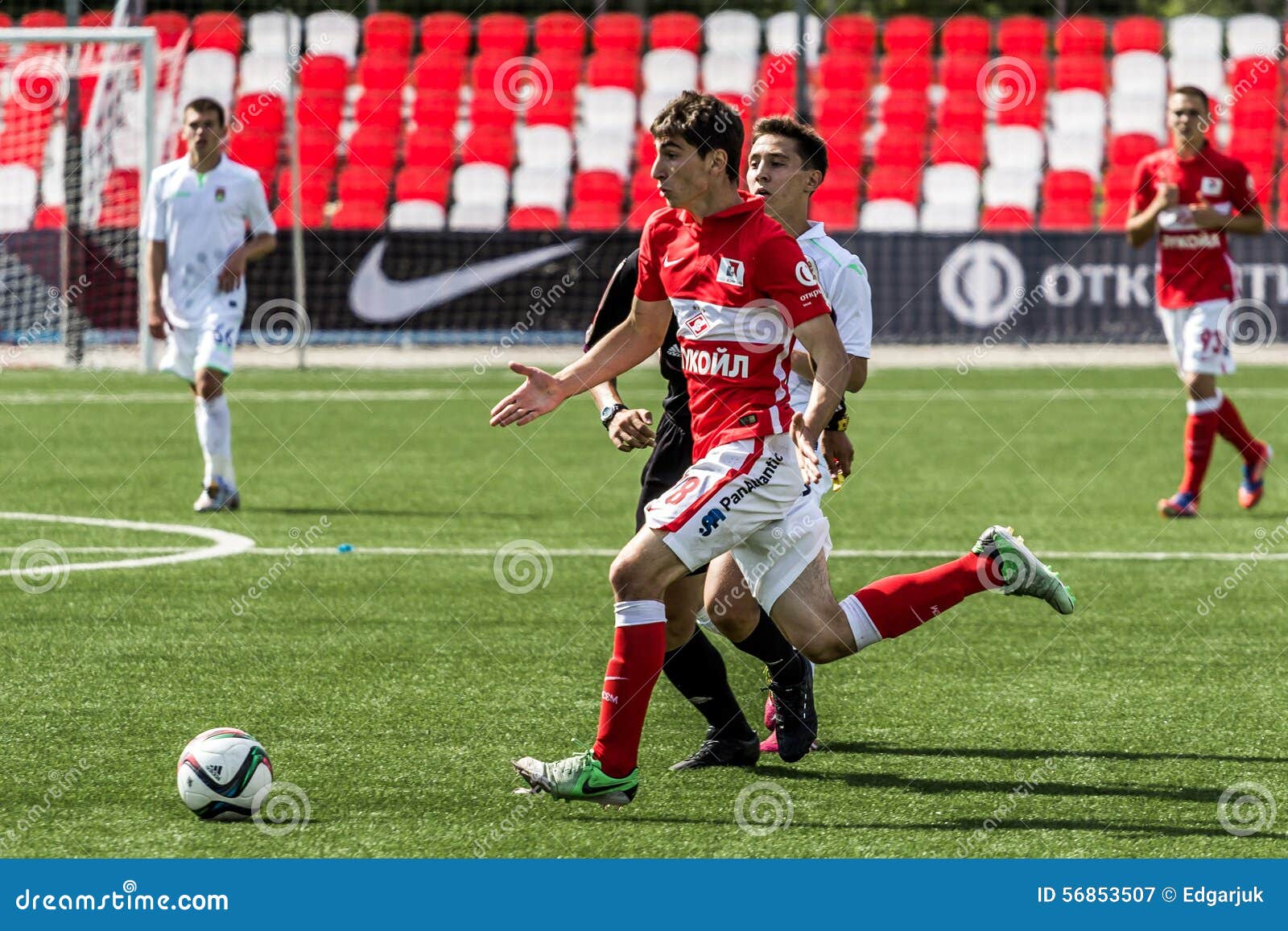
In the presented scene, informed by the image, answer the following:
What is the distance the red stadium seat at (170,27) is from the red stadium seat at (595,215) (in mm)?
5671

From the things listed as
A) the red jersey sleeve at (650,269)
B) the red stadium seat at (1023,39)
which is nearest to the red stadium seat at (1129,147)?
the red stadium seat at (1023,39)

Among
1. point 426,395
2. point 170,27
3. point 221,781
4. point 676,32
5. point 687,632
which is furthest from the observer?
point 676,32

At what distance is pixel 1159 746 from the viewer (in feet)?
18.1

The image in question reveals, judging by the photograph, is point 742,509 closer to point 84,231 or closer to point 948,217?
point 84,231

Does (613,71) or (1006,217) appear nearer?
(1006,217)

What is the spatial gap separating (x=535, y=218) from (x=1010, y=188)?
651cm

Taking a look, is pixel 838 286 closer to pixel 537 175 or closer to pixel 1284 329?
pixel 1284 329

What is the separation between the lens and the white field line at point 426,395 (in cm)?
1719

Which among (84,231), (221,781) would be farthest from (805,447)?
(84,231)

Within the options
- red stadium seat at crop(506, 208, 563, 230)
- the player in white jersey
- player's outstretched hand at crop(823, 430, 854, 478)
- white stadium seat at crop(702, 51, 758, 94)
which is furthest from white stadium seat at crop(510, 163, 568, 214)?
player's outstretched hand at crop(823, 430, 854, 478)

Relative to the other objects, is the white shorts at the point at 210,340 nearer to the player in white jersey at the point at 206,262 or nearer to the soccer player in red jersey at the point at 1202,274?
the player in white jersey at the point at 206,262

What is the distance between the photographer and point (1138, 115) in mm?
25547

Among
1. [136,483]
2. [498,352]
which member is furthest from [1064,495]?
[498,352]

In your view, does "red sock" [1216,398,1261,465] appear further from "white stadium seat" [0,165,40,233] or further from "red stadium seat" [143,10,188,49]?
"red stadium seat" [143,10,188,49]
